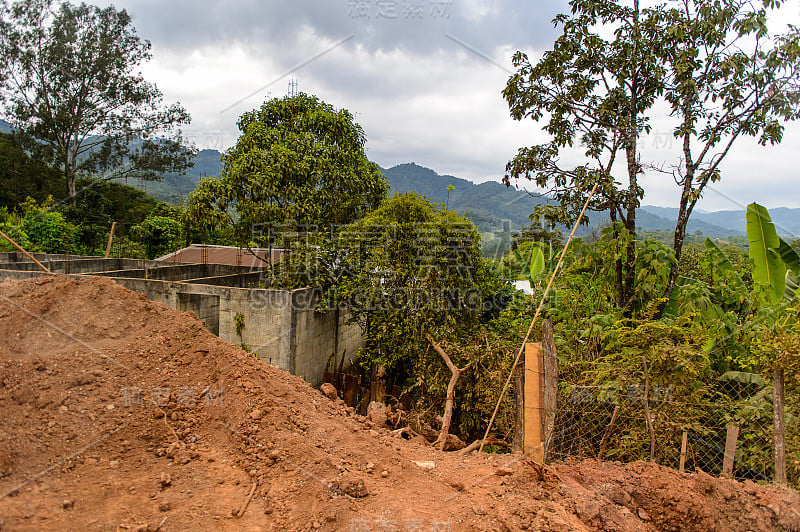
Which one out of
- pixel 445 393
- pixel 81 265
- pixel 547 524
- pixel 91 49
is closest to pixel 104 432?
pixel 547 524

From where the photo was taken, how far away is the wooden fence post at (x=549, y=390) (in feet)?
11.8

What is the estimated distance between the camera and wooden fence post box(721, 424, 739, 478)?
361cm

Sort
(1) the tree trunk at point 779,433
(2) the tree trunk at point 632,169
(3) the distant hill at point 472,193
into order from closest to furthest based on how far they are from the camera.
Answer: (1) the tree trunk at point 779,433 < (2) the tree trunk at point 632,169 < (3) the distant hill at point 472,193

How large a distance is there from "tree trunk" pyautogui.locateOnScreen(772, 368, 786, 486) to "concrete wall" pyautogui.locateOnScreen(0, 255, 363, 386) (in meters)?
5.92

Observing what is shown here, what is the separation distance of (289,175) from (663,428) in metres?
7.56

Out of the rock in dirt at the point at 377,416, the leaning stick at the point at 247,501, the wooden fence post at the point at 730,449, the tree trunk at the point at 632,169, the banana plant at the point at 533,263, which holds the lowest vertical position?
the rock in dirt at the point at 377,416

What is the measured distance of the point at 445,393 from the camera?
6.75 meters

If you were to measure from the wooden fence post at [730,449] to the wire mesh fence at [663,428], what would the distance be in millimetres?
118

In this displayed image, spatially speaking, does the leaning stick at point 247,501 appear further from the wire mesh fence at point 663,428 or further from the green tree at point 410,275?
the green tree at point 410,275

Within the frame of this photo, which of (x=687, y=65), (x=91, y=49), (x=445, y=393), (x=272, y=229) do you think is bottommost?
(x=445, y=393)

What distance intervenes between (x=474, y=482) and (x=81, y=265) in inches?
479

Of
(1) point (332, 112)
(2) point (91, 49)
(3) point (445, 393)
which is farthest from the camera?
(2) point (91, 49)

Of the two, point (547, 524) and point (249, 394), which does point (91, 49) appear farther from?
point (547, 524)

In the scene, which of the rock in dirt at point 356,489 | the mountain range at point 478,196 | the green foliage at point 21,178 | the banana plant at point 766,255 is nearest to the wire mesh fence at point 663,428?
the rock in dirt at point 356,489
